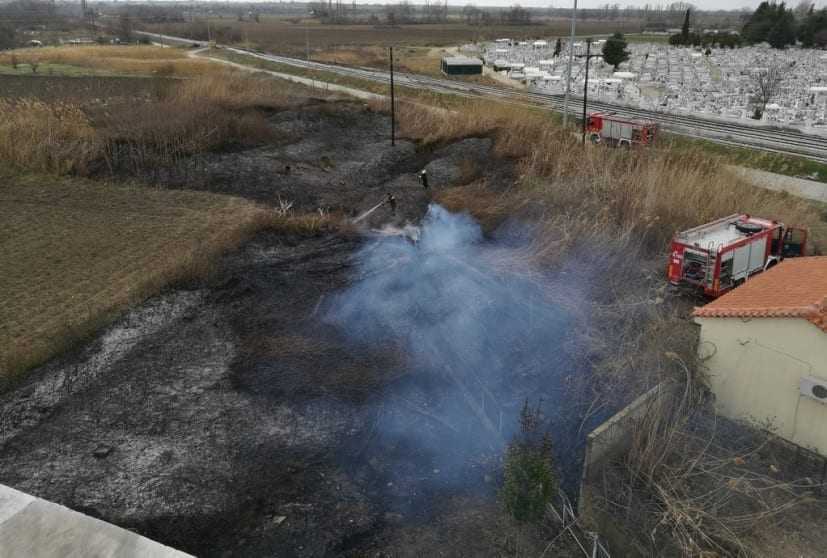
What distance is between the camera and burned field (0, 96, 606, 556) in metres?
8.43

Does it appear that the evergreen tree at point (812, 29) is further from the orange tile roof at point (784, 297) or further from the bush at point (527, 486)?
the bush at point (527, 486)

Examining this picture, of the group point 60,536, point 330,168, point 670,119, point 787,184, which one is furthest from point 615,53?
point 60,536

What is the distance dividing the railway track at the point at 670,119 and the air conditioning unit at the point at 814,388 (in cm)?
2019

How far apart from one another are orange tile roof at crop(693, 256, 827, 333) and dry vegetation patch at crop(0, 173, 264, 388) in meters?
11.7

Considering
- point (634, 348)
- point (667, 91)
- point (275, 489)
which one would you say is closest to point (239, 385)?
point (275, 489)

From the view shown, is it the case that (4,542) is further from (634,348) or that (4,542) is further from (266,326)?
(634,348)

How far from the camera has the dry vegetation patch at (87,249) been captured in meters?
13.0

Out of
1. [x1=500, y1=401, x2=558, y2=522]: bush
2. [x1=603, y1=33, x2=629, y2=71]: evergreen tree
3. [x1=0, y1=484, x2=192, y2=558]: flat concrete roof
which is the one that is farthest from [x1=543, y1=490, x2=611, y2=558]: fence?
[x1=603, y1=33, x2=629, y2=71]: evergreen tree

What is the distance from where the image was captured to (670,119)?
1331 inches

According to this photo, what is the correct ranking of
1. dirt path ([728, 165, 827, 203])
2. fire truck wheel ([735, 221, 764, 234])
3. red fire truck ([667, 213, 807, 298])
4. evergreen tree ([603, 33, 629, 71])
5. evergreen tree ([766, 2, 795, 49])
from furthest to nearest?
evergreen tree ([766, 2, 795, 49])
evergreen tree ([603, 33, 629, 71])
dirt path ([728, 165, 827, 203])
fire truck wheel ([735, 221, 764, 234])
red fire truck ([667, 213, 807, 298])

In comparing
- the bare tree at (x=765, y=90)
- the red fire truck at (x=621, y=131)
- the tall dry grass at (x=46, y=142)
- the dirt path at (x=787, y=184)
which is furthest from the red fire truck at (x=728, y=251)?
the bare tree at (x=765, y=90)

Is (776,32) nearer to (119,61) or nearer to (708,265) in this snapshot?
(119,61)

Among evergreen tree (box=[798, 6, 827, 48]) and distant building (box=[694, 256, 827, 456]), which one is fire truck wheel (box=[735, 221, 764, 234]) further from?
evergreen tree (box=[798, 6, 827, 48])

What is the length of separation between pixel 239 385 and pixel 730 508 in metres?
8.04
